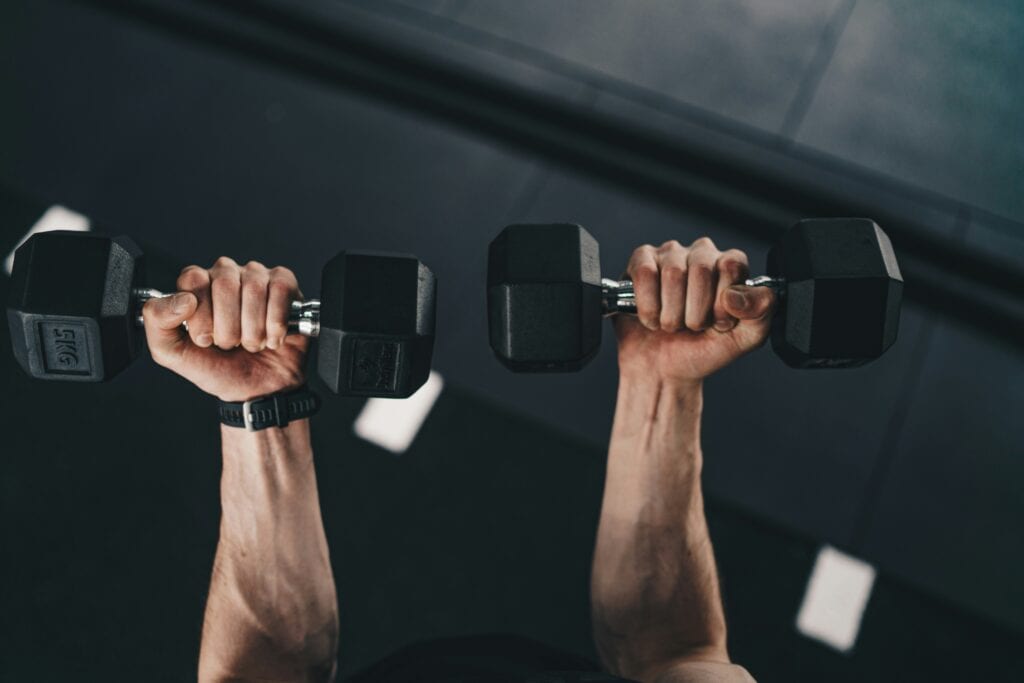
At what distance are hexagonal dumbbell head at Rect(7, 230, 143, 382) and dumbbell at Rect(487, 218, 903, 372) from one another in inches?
18.9

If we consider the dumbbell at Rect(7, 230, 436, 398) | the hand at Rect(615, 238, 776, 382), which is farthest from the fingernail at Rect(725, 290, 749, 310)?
the dumbbell at Rect(7, 230, 436, 398)

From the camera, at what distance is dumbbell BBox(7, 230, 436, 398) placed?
96 cm

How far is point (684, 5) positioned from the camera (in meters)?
2.33

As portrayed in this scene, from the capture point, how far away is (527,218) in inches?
81.9

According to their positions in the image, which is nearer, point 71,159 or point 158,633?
point 158,633

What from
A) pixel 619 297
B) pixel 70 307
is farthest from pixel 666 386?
pixel 70 307

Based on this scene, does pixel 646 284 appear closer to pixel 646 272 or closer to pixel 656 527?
pixel 646 272

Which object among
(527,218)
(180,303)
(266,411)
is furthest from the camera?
(527,218)

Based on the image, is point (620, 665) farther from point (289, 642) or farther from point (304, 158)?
point (304, 158)

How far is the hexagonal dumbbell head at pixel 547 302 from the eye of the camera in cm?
98

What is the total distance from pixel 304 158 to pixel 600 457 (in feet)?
3.76

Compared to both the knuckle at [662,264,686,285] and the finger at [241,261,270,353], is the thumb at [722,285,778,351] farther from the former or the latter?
the finger at [241,261,270,353]

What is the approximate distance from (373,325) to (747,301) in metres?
0.46

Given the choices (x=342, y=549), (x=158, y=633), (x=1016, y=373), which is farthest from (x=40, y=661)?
(x=1016, y=373)
